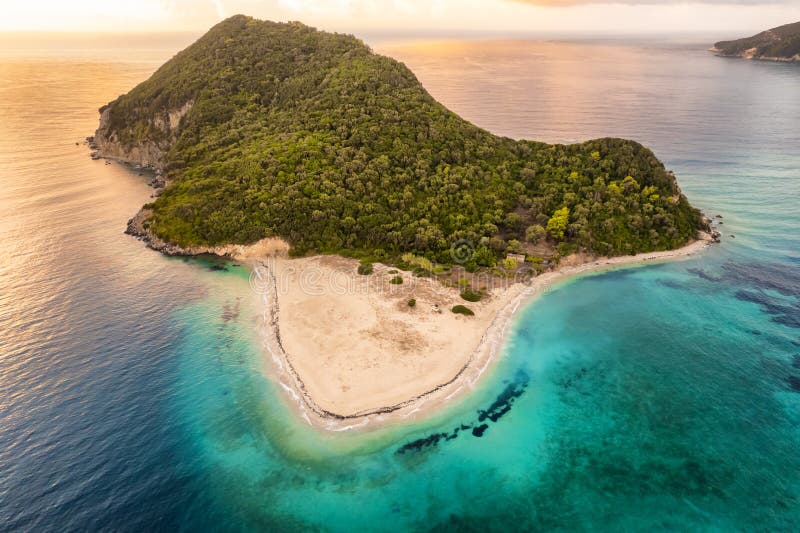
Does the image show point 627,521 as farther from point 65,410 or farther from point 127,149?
point 127,149

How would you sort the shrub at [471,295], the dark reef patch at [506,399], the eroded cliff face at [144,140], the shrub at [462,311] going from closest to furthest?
the dark reef patch at [506,399] < the shrub at [462,311] < the shrub at [471,295] < the eroded cliff face at [144,140]

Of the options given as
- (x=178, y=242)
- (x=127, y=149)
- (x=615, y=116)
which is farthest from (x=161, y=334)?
(x=615, y=116)

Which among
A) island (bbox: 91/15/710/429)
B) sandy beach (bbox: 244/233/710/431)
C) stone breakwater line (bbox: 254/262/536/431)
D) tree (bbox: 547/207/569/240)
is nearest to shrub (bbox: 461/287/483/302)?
island (bbox: 91/15/710/429)

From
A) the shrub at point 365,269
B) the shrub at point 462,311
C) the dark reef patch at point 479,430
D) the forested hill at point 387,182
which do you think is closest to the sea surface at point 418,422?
the dark reef patch at point 479,430

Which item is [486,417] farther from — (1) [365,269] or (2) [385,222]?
(2) [385,222]

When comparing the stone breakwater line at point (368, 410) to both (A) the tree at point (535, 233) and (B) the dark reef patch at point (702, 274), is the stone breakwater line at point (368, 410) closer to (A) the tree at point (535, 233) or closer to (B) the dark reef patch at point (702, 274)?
(A) the tree at point (535, 233)
